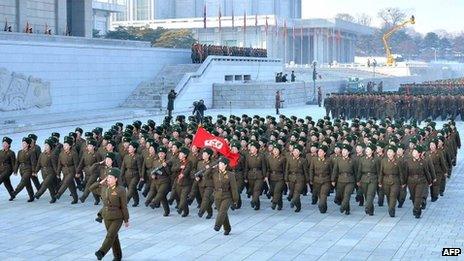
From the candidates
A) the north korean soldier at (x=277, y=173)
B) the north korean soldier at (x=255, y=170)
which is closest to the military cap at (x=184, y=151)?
the north korean soldier at (x=255, y=170)

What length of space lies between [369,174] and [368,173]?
2 centimetres

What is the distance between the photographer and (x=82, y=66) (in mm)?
33906

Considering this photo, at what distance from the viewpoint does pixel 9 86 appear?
28469 millimetres

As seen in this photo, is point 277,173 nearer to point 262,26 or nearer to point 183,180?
point 183,180

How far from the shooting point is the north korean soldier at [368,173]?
40.7ft

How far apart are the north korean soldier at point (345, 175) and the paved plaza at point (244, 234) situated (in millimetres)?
352

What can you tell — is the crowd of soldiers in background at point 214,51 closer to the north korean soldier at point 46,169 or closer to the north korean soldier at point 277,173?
the north korean soldier at point 46,169

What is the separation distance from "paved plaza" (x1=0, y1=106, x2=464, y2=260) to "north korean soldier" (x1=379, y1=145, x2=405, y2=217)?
0.30 metres

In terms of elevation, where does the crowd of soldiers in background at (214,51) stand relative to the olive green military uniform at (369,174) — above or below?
above

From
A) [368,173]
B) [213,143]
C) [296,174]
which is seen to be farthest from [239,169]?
[368,173]

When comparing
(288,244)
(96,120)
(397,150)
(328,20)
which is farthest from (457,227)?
(328,20)

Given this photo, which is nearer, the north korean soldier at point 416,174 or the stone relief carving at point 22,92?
the north korean soldier at point 416,174

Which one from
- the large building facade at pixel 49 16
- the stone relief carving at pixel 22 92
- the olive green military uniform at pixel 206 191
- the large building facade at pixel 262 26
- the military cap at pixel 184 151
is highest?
the large building facade at pixel 262 26

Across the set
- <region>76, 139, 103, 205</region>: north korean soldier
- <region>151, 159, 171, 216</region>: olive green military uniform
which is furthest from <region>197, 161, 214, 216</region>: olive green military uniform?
<region>76, 139, 103, 205</region>: north korean soldier
